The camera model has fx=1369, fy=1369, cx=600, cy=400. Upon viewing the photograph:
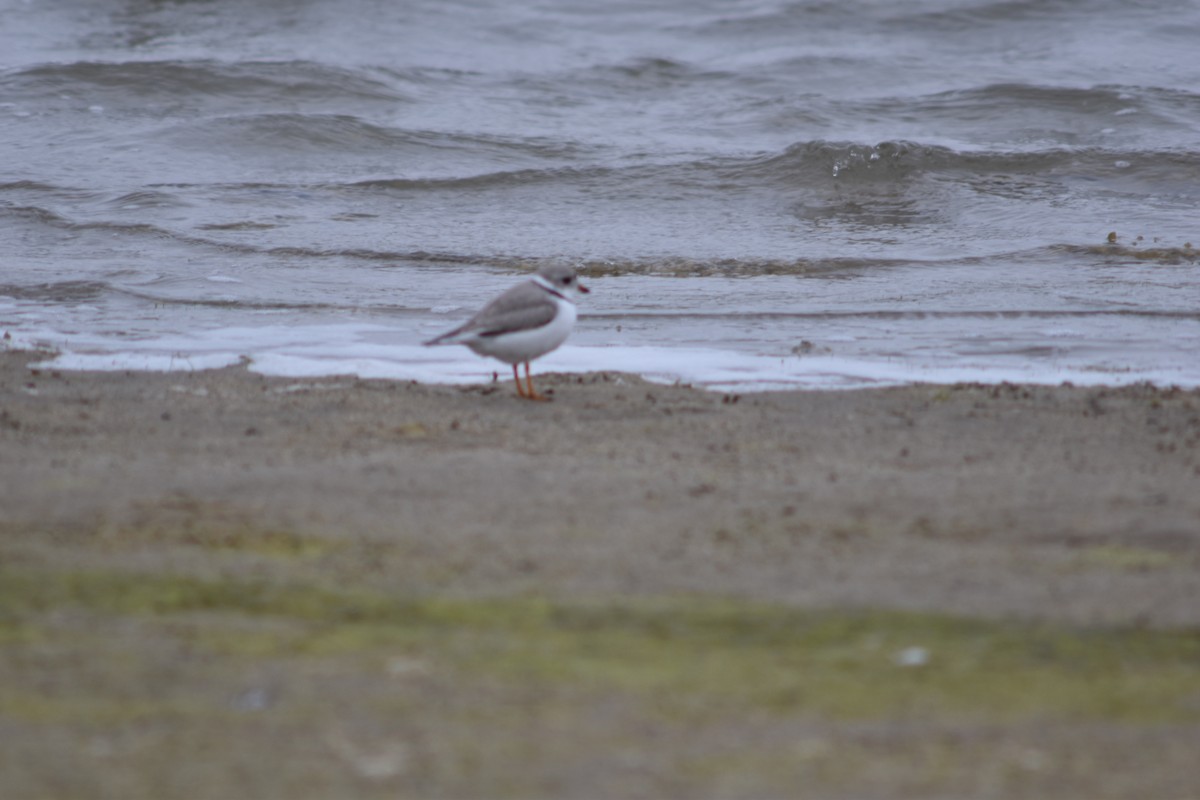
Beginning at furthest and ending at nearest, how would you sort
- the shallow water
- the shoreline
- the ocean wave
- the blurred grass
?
1. the ocean wave
2. the shallow water
3. the shoreline
4. the blurred grass

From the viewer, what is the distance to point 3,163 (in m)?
14.2

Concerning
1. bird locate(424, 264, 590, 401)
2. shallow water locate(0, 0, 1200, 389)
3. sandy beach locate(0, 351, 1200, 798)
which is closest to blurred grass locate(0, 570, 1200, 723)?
sandy beach locate(0, 351, 1200, 798)

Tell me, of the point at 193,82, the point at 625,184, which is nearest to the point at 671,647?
the point at 625,184

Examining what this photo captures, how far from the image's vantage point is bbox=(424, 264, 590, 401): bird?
5863 mm

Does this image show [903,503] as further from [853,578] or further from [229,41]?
[229,41]

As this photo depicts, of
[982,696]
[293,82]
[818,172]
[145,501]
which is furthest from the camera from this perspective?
[293,82]

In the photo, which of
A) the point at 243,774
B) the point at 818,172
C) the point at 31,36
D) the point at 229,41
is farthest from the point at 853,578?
the point at 31,36

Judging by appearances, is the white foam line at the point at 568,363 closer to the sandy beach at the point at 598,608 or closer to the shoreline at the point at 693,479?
the shoreline at the point at 693,479

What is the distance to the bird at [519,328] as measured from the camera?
5863 mm

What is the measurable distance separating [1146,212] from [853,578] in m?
9.92

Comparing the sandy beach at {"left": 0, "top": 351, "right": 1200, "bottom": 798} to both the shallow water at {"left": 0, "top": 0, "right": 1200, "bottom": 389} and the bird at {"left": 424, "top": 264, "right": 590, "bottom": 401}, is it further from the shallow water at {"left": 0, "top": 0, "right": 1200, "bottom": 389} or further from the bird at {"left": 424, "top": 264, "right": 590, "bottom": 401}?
the shallow water at {"left": 0, "top": 0, "right": 1200, "bottom": 389}

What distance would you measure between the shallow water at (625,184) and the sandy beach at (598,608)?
1.78 meters

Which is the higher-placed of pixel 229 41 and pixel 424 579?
pixel 229 41

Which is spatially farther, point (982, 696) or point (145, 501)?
point (145, 501)
